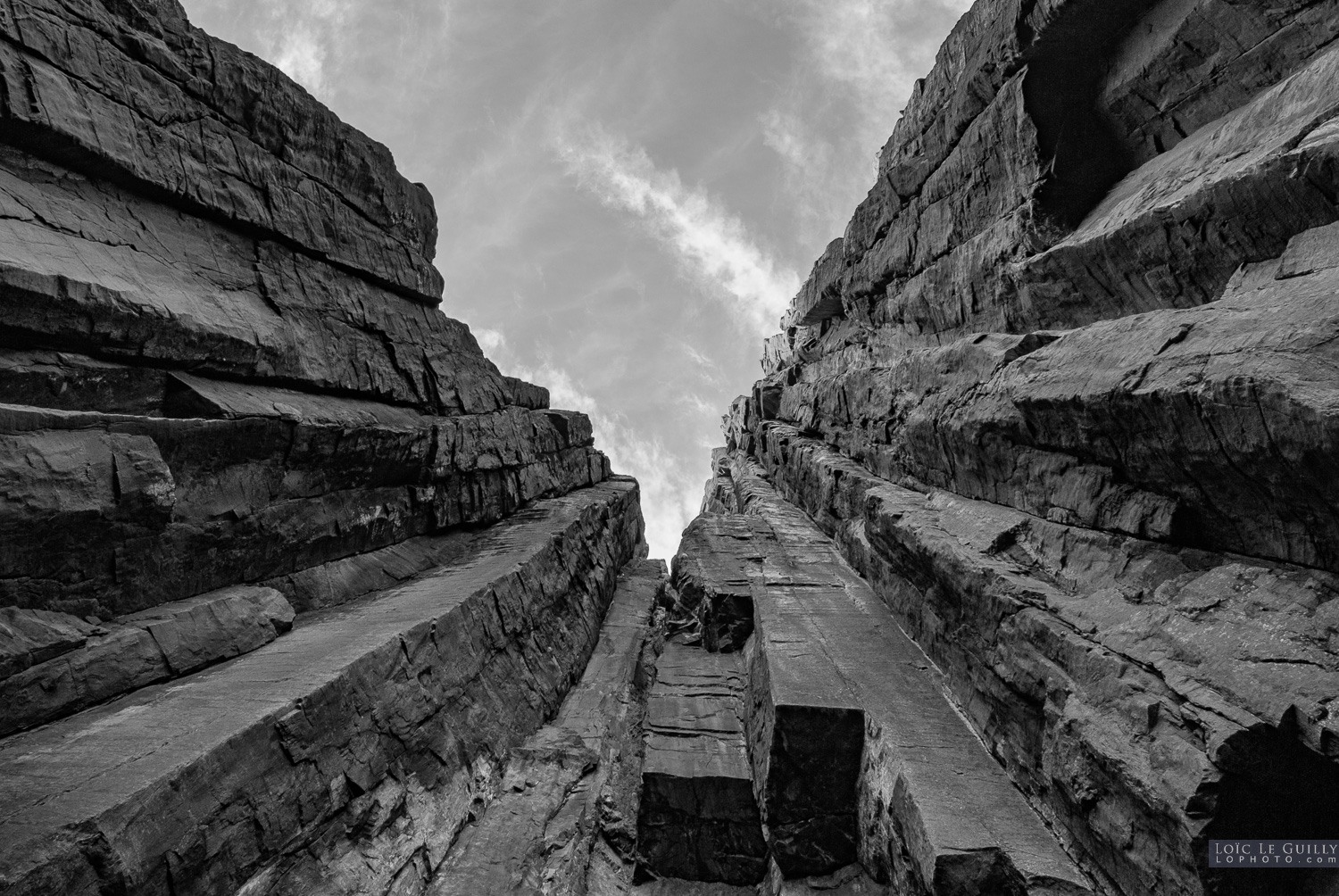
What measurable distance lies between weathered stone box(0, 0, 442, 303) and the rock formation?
0.12 m

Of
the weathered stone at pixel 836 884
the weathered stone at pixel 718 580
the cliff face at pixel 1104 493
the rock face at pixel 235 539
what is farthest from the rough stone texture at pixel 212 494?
the weathered stone at pixel 836 884

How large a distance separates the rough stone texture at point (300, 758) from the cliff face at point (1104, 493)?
718 cm

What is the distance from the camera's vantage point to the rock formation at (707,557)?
8.57m

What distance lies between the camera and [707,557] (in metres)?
25.3

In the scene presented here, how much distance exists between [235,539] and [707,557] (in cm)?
1583

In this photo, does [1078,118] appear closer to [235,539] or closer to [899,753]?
[899,753]

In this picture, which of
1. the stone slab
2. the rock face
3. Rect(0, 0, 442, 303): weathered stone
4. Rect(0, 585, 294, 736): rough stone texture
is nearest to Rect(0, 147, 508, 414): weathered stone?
the rock face

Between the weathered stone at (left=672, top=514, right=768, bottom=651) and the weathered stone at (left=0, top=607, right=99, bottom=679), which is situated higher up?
the weathered stone at (left=0, top=607, right=99, bottom=679)

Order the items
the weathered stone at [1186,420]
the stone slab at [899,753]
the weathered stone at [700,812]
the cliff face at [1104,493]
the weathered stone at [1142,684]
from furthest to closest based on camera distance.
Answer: the weathered stone at [700,812] < the stone slab at [899,753] < the weathered stone at [1186,420] < the cliff face at [1104,493] < the weathered stone at [1142,684]

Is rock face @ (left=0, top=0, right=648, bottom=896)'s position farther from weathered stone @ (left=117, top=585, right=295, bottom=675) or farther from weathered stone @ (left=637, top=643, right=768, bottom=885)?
weathered stone @ (left=637, top=643, right=768, bottom=885)

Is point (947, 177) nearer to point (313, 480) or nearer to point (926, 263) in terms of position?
point (926, 263)

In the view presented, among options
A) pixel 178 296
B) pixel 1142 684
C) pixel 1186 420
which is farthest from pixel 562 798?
pixel 178 296

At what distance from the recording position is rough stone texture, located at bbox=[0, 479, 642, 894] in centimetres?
805

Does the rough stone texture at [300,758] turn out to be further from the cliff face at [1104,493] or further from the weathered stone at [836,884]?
the cliff face at [1104,493]
